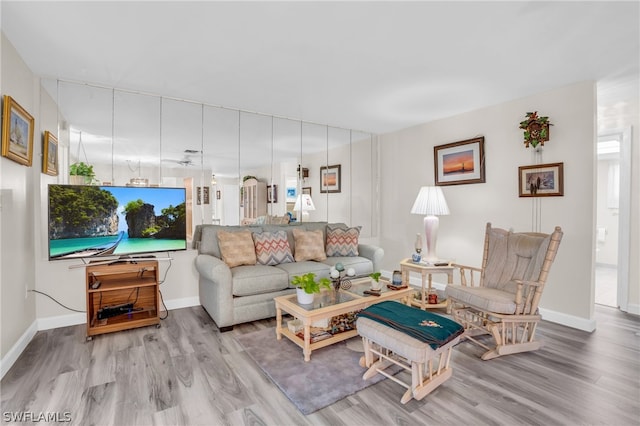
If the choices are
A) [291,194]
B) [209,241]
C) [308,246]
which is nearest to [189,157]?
[291,194]

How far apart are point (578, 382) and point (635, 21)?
247 cm

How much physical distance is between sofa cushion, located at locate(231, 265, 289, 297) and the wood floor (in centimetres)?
49

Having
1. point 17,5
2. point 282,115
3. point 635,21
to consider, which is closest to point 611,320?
point 635,21

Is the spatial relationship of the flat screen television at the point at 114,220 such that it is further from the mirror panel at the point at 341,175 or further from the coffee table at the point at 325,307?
the mirror panel at the point at 341,175

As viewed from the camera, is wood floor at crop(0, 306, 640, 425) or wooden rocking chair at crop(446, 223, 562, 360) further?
wooden rocking chair at crop(446, 223, 562, 360)

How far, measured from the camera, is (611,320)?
3.35 metres

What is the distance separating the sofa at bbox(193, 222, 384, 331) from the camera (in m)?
3.00

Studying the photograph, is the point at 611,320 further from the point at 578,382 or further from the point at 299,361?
the point at 299,361

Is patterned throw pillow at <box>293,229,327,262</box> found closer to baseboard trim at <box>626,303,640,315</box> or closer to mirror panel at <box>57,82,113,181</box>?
mirror panel at <box>57,82,113,181</box>

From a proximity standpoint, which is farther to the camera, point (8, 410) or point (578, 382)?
point (578, 382)

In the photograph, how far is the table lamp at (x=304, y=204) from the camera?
16.9 feet

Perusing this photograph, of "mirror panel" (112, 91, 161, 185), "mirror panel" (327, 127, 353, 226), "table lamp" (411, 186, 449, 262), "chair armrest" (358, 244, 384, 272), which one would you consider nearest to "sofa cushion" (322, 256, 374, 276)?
"chair armrest" (358, 244, 384, 272)

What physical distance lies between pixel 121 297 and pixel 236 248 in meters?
1.23

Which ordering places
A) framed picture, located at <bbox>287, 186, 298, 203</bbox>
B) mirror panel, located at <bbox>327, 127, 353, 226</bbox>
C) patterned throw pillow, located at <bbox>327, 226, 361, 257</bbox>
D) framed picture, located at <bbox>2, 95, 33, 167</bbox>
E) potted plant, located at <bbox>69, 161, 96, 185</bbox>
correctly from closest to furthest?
framed picture, located at <bbox>2, 95, 33, 167</bbox>, potted plant, located at <bbox>69, 161, 96, 185</bbox>, patterned throw pillow, located at <bbox>327, 226, 361, 257</bbox>, framed picture, located at <bbox>287, 186, 298, 203</bbox>, mirror panel, located at <bbox>327, 127, 353, 226</bbox>
